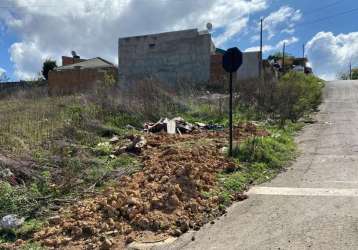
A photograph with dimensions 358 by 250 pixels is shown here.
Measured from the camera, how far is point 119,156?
9008mm

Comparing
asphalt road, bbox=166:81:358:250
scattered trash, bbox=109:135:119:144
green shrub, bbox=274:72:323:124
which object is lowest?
asphalt road, bbox=166:81:358:250

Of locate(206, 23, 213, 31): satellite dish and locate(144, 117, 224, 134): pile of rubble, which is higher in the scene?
locate(206, 23, 213, 31): satellite dish

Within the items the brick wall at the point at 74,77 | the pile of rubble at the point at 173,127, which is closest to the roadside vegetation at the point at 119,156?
the pile of rubble at the point at 173,127

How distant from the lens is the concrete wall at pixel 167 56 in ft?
92.9

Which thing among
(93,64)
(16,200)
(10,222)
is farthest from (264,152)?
(93,64)

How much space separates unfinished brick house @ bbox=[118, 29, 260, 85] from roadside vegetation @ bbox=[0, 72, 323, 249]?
1094cm

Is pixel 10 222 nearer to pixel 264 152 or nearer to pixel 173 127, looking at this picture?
pixel 264 152

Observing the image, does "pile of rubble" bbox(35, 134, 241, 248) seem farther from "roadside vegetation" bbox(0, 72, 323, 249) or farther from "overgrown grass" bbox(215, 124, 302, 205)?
"overgrown grass" bbox(215, 124, 302, 205)

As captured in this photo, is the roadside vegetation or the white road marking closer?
the roadside vegetation

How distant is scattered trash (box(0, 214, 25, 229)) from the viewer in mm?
5215

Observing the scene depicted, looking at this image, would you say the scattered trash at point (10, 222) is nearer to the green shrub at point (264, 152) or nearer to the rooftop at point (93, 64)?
the green shrub at point (264, 152)

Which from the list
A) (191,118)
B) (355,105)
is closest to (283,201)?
(191,118)

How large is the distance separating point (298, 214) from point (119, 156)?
4565mm

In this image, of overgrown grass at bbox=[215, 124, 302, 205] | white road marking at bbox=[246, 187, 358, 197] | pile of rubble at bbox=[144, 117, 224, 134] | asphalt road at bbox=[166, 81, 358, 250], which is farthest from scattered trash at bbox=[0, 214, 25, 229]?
pile of rubble at bbox=[144, 117, 224, 134]
